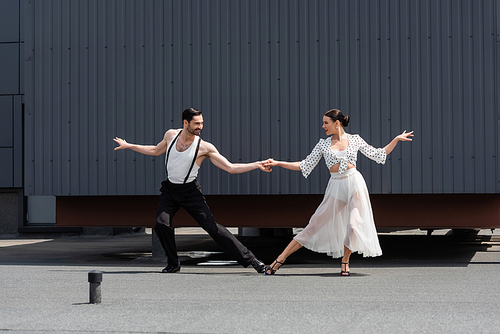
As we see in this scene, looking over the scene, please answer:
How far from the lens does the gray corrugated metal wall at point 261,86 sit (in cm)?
1073

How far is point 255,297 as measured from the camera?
23.1 ft

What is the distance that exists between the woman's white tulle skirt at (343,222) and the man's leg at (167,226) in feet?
5.56

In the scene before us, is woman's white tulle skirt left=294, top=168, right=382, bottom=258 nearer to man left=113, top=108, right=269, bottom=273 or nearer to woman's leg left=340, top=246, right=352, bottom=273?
woman's leg left=340, top=246, right=352, bottom=273

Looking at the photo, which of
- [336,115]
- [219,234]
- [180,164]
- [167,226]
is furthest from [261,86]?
[167,226]

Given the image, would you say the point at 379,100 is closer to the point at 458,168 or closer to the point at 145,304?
the point at 458,168

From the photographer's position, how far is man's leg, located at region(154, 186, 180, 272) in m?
9.09

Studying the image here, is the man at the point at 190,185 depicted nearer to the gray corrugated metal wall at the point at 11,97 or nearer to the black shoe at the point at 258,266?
the black shoe at the point at 258,266

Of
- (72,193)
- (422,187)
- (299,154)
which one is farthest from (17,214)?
(422,187)

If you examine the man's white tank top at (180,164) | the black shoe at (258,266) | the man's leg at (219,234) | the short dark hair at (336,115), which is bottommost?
the black shoe at (258,266)

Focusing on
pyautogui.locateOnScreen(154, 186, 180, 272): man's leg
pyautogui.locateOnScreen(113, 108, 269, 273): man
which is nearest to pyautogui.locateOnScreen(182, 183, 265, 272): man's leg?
pyautogui.locateOnScreen(113, 108, 269, 273): man

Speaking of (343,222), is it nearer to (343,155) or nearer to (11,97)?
(343,155)

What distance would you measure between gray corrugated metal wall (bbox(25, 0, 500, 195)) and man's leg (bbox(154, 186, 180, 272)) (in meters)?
2.37

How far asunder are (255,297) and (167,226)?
244 cm

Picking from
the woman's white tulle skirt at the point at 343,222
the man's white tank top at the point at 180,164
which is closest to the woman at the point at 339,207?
the woman's white tulle skirt at the point at 343,222
